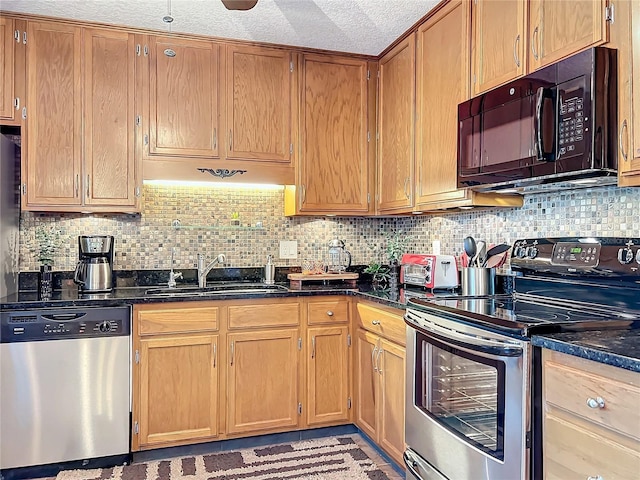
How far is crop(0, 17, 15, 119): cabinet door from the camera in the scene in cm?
281

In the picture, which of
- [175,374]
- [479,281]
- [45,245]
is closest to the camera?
[479,281]

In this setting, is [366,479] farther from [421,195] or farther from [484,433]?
[421,195]

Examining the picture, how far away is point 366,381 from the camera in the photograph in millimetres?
2967

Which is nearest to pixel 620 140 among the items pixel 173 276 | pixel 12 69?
pixel 173 276

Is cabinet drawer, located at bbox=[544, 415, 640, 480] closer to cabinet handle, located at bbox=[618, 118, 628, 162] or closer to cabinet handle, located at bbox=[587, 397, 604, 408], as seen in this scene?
cabinet handle, located at bbox=[587, 397, 604, 408]

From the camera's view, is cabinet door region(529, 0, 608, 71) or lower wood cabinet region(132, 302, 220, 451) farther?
lower wood cabinet region(132, 302, 220, 451)

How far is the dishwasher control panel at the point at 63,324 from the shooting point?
2516 mm

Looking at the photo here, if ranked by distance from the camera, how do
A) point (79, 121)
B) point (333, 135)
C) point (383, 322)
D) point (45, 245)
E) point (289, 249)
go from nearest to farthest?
point (383, 322) → point (79, 121) → point (45, 245) → point (333, 135) → point (289, 249)

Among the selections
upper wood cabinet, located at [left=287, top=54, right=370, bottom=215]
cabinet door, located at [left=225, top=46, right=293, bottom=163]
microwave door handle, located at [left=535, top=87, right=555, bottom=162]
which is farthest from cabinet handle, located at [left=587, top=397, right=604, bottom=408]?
cabinet door, located at [left=225, top=46, right=293, bottom=163]

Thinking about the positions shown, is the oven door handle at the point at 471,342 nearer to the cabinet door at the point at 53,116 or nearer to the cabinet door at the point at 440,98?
the cabinet door at the point at 440,98

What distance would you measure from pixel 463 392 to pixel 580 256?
705mm

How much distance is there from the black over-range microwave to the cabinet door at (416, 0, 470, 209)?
7.9 inches

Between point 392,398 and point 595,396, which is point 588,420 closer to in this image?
point 595,396

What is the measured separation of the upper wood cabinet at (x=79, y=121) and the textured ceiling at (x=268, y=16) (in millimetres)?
158
